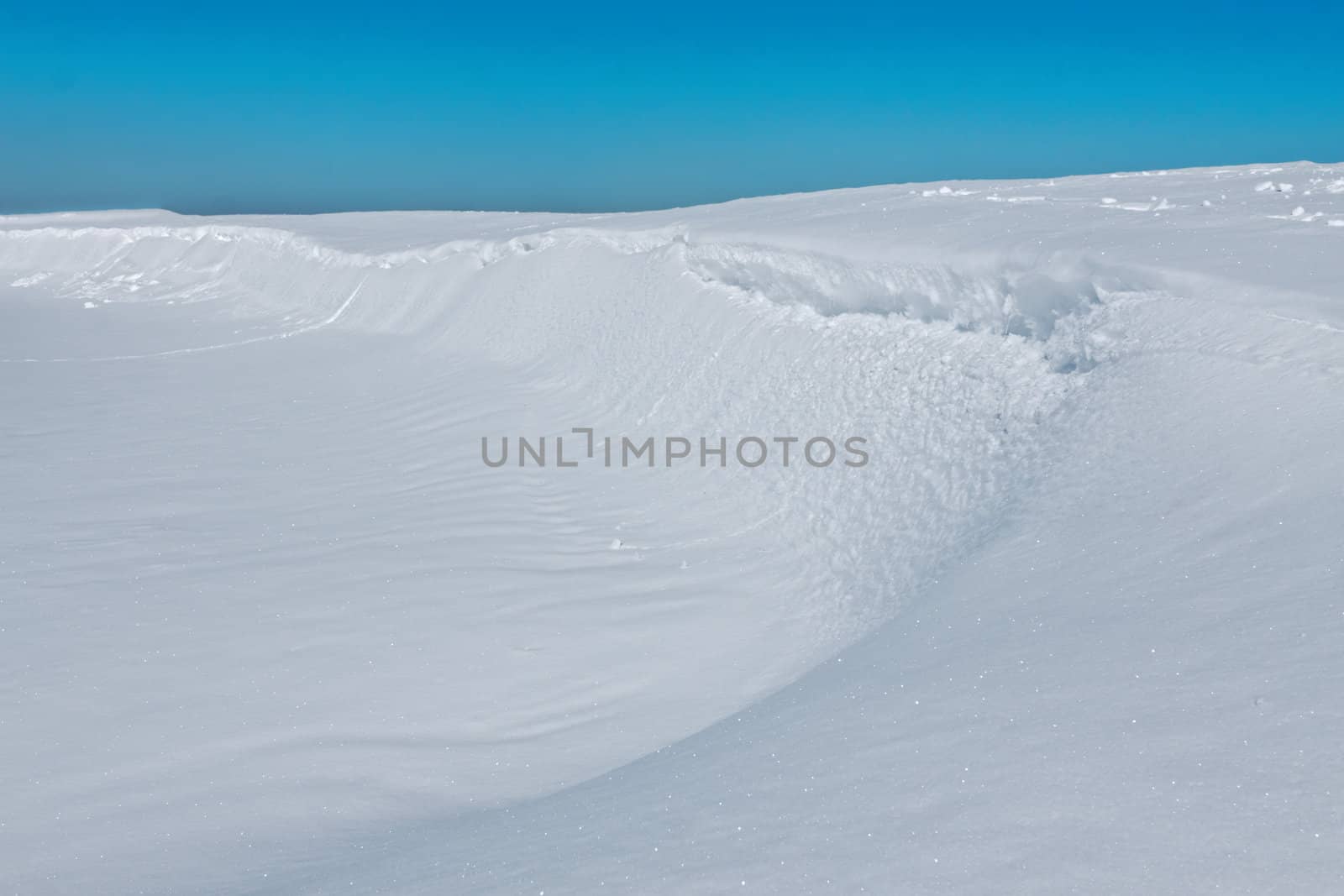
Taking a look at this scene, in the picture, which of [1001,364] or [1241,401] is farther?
[1001,364]

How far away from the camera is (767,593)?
4656 millimetres


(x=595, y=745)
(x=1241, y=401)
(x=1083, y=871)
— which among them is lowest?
(x=595, y=745)

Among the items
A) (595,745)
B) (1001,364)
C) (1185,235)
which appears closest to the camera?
(595,745)

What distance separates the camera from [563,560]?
5238mm

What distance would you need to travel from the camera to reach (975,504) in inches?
172

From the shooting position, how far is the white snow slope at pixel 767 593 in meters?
2.17

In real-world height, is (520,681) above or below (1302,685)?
below

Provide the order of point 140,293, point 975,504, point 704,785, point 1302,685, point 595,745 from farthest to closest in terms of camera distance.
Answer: point 140,293 → point 975,504 → point 595,745 → point 704,785 → point 1302,685

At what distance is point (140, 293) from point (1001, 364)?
17.2 m

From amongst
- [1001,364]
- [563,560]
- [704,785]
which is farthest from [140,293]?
[704,785]

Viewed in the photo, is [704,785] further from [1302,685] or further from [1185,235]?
[1185,235]

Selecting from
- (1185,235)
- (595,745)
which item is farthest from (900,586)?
(1185,235)

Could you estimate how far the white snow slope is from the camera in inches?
85.4

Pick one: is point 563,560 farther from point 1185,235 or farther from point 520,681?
point 1185,235
